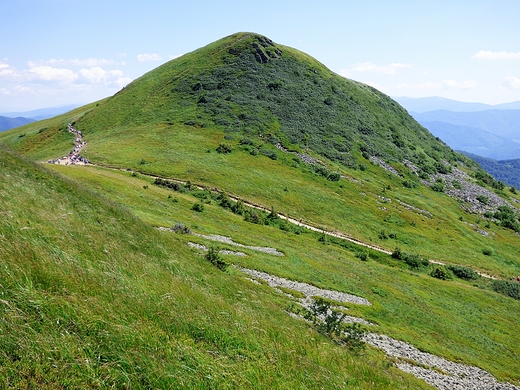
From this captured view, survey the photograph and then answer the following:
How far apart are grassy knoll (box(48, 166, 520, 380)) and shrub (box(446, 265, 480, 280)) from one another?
75.1 inches

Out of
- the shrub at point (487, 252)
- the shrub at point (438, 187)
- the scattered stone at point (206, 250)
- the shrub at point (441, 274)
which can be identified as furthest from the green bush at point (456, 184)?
the scattered stone at point (206, 250)

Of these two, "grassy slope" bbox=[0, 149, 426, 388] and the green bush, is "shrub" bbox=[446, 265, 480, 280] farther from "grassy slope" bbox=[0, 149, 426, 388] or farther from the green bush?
the green bush

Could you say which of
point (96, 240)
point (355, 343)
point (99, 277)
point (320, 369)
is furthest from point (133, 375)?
point (355, 343)

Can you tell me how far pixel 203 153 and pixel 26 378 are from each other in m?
90.3

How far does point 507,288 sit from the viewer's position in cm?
6159

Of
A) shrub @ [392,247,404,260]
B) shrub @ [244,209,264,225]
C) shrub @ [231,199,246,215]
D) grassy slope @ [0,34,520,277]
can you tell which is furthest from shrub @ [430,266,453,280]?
shrub @ [231,199,246,215]

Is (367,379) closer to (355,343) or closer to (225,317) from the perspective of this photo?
(225,317)

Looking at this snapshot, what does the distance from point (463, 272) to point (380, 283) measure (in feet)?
101

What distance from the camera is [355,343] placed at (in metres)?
20.6

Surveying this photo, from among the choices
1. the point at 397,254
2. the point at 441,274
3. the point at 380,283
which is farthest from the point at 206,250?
the point at 441,274

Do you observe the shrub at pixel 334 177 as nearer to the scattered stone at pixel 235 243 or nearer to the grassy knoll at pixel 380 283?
the grassy knoll at pixel 380 283

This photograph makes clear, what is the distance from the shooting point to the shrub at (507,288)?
2365 inches

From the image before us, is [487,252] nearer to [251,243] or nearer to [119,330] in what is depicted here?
[251,243]

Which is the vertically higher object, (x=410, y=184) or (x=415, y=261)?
(x=410, y=184)
